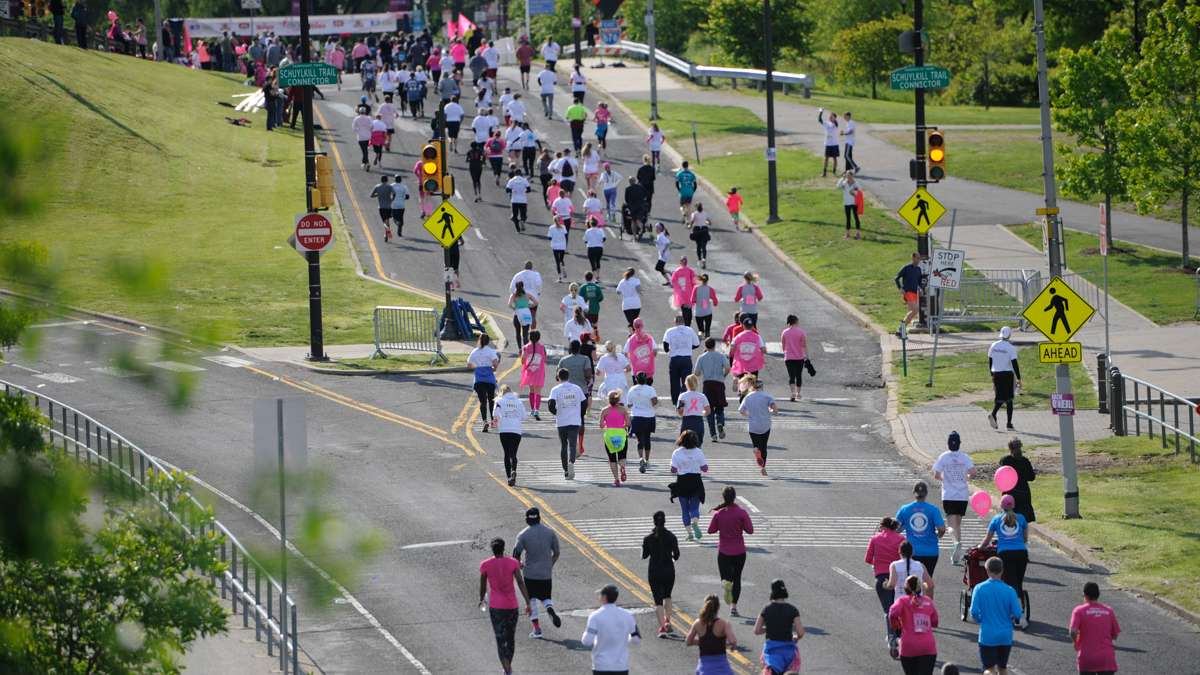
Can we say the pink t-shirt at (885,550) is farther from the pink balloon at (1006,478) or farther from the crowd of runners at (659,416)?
the pink balloon at (1006,478)

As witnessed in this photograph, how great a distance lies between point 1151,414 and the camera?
87.2 ft

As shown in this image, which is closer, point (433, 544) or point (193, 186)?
point (433, 544)

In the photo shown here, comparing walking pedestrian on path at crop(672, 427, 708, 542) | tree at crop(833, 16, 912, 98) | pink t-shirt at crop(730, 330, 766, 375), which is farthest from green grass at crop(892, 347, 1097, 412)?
tree at crop(833, 16, 912, 98)

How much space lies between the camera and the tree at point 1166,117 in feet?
127

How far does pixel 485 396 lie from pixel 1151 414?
10792mm

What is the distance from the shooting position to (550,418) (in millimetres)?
28125

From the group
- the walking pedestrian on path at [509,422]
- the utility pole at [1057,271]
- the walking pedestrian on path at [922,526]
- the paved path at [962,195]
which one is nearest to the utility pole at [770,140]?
the paved path at [962,195]

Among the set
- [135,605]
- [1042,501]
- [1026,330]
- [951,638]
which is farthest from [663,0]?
[135,605]

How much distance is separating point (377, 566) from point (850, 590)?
18.3 feet

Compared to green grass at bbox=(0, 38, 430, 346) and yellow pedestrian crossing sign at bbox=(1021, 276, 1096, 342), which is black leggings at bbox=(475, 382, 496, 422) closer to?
green grass at bbox=(0, 38, 430, 346)

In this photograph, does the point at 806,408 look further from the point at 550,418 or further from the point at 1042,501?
the point at 1042,501

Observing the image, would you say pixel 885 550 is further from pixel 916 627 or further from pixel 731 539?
pixel 916 627

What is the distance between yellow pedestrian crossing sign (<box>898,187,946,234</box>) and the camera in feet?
106

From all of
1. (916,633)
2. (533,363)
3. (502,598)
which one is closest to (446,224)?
(533,363)
